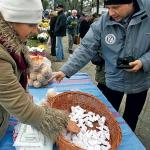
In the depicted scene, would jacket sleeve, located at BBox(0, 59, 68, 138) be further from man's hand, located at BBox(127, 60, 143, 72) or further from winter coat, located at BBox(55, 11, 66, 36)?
winter coat, located at BBox(55, 11, 66, 36)

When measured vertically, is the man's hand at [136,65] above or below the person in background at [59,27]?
above

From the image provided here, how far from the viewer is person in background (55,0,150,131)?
2.55m

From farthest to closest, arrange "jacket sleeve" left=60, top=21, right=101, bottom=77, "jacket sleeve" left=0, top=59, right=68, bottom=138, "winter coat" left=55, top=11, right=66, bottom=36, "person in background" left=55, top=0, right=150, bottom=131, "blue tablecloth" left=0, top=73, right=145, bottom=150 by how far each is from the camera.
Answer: "winter coat" left=55, top=11, right=66, bottom=36 → "jacket sleeve" left=60, top=21, right=101, bottom=77 → "person in background" left=55, top=0, right=150, bottom=131 → "blue tablecloth" left=0, top=73, right=145, bottom=150 → "jacket sleeve" left=0, top=59, right=68, bottom=138

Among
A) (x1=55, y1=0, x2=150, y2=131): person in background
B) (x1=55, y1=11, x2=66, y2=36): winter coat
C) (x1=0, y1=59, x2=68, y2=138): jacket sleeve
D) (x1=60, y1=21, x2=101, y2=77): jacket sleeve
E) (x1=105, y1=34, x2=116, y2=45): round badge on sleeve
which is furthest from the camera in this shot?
(x1=55, y1=11, x2=66, y2=36): winter coat

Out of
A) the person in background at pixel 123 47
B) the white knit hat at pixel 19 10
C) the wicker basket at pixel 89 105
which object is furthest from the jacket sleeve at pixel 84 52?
the white knit hat at pixel 19 10

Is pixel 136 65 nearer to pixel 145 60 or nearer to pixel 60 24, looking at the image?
pixel 145 60

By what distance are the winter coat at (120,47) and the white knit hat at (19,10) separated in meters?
1.08

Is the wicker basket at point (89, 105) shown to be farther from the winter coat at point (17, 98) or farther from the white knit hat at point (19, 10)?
the white knit hat at point (19, 10)

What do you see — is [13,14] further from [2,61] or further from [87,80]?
[87,80]

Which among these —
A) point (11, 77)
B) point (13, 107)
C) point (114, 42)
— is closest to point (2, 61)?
point (11, 77)

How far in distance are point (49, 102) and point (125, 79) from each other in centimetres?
82

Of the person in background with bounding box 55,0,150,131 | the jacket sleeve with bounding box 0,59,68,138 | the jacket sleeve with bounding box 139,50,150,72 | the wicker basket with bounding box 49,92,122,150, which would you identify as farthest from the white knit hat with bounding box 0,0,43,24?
the jacket sleeve with bounding box 139,50,150,72

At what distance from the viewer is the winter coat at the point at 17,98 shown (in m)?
1.54

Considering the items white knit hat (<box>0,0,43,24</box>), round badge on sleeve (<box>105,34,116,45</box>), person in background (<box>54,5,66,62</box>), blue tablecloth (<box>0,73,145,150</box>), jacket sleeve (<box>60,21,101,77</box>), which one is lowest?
person in background (<box>54,5,66,62</box>)
